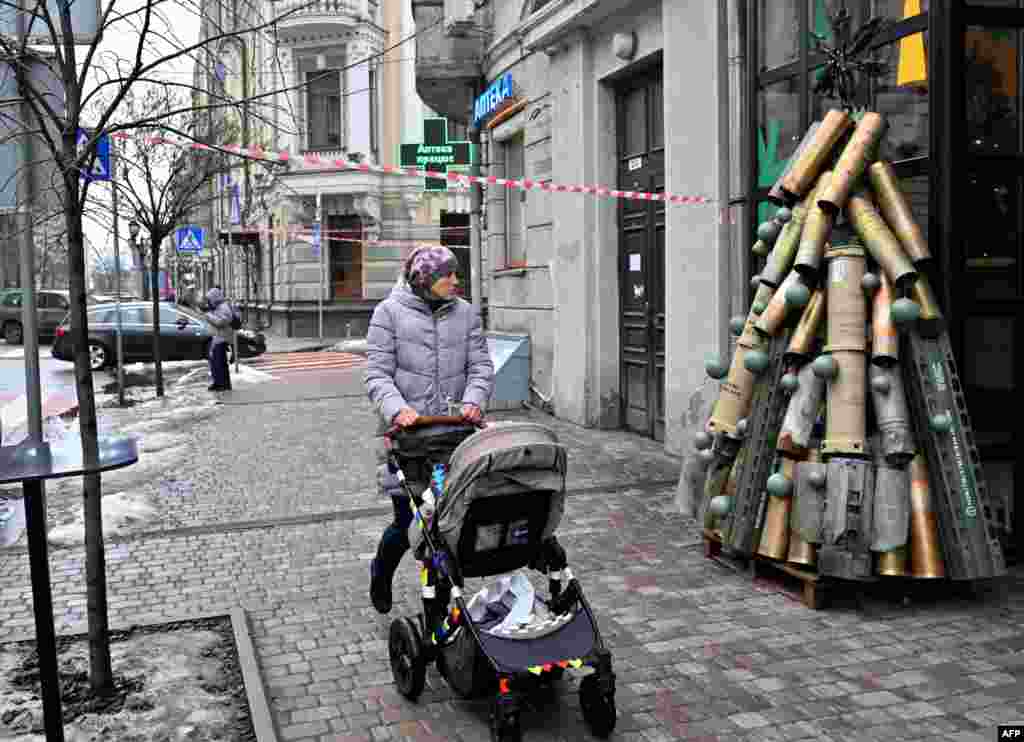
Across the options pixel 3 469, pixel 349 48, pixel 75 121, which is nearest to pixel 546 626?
pixel 3 469

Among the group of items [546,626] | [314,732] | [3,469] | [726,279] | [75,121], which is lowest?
[314,732]

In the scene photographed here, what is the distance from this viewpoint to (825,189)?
569 cm

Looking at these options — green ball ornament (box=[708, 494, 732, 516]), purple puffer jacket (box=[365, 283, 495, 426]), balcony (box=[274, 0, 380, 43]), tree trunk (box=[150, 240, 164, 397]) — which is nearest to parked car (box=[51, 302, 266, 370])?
tree trunk (box=[150, 240, 164, 397])

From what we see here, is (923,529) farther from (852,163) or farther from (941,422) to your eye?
(852,163)

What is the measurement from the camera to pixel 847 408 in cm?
546

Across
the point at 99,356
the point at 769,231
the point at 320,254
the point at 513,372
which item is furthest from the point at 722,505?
the point at 320,254

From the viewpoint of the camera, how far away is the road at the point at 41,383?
663 inches

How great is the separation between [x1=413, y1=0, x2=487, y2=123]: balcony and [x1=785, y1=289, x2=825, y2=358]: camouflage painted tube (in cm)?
1093

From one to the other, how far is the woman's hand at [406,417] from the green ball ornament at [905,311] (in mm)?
2470

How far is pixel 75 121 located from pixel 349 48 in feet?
106

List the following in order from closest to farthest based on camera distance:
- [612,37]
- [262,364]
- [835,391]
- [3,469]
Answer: [3,469]
[835,391]
[612,37]
[262,364]

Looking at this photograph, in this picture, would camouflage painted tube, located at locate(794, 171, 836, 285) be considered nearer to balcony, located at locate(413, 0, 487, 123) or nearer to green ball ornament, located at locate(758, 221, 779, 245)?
green ball ornament, located at locate(758, 221, 779, 245)

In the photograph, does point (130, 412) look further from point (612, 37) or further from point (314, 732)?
point (314, 732)

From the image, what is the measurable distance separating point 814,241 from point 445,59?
11.3 meters
